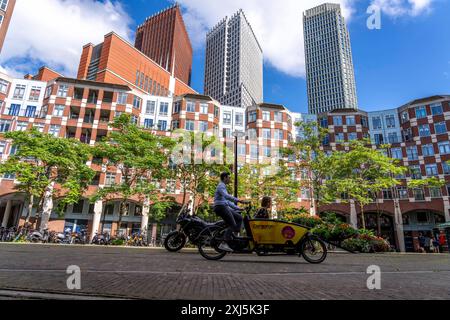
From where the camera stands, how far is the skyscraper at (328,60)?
394 ft

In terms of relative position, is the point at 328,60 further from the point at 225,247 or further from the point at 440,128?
the point at 225,247

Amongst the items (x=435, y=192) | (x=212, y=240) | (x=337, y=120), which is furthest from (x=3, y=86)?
(x=435, y=192)

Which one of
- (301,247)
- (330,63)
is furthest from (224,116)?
(330,63)

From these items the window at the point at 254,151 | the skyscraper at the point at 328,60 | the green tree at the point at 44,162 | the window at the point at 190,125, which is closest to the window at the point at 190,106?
the window at the point at 190,125

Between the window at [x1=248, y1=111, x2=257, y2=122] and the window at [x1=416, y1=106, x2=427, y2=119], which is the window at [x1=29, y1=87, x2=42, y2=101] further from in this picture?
the window at [x1=416, y1=106, x2=427, y2=119]

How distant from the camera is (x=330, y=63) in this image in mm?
123312

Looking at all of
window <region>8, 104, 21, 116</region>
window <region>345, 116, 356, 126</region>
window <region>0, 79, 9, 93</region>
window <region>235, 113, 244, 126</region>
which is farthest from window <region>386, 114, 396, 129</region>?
window <region>0, 79, 9, 93</region>

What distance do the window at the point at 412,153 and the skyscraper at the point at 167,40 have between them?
8403 cm

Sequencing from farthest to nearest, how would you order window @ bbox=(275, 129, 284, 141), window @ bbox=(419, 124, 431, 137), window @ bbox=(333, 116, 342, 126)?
window @ bbox=(333, 116, 342, 126) < window @ bbox=(275, 129, 284, 141) < window @ bbox=(419, 124, 431, 137)

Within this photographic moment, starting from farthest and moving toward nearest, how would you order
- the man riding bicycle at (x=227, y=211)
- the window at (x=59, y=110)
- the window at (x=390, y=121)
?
1. the window at (x=390, y=121)
2. the window at (x=59, y=110)
3. the man riding bicycle at (x=227, y=211)

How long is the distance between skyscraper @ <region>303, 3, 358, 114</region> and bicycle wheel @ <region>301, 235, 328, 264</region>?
125 m

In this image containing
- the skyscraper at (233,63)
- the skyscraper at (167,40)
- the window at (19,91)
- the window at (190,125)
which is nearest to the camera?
the window at (19,91)

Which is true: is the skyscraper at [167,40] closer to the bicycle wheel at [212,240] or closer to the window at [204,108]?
the window at [204,108]

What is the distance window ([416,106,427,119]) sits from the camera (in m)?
41.2
